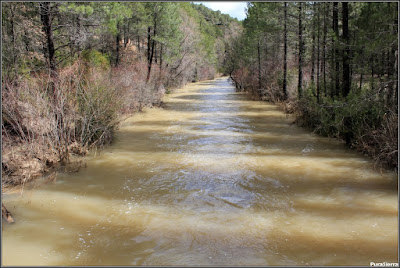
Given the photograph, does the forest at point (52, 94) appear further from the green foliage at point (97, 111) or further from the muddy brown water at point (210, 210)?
the muddy brown water at point (210, 210)

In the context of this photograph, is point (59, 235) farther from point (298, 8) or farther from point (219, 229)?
point (298, 8)

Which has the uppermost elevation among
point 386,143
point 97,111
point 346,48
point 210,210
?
point 346,48

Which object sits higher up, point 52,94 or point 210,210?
point 52,94

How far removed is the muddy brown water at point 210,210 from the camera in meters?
5.40

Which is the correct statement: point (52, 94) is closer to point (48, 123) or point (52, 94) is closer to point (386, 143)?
point (48, 123)

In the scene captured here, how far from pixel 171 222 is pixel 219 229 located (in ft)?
3.09

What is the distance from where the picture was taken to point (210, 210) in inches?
279

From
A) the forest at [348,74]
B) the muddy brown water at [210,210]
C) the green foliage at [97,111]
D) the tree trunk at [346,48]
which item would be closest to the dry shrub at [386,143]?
the forest at [348,74]

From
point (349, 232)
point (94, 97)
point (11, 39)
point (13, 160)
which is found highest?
point (11, 39)

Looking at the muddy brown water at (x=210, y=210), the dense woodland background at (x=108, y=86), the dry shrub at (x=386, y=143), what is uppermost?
the dense woodland background at (x=108, y=86)

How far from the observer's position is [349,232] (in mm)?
6043

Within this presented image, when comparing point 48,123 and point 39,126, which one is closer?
point 39,126

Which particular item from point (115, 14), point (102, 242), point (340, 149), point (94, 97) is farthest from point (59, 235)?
point (340, 149)

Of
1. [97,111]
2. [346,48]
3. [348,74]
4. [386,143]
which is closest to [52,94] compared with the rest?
[97,111]
